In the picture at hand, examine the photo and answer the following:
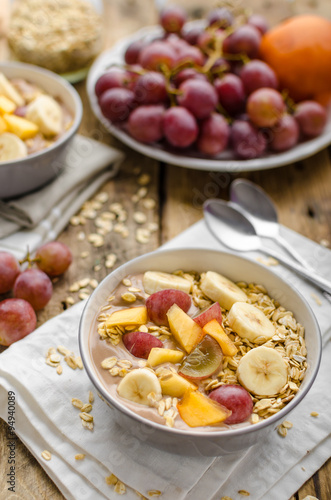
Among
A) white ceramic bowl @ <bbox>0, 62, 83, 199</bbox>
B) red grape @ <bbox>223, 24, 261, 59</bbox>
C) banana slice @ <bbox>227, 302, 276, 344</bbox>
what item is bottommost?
white ceramic bowl @ <bbox>0, 62, 83, 199</bbox>

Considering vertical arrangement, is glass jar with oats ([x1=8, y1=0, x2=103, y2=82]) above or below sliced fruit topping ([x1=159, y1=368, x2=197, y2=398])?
below

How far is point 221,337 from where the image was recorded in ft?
2.92

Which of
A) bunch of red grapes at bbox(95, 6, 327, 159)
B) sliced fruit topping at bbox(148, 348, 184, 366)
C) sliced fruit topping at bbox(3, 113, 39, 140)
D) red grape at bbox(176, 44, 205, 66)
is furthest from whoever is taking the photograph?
red grape at bbox(176, 44, 205, 66)

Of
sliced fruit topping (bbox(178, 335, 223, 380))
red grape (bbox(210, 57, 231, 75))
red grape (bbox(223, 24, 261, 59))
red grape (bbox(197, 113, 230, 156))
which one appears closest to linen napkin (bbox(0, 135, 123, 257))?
red grape (bbox(197, 113, 230, 156))

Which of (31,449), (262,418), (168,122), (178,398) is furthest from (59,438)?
A: (168,122)

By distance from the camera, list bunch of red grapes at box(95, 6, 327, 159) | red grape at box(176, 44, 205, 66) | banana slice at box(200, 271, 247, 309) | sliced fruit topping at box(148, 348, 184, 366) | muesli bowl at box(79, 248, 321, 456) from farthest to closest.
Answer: red grape at box(176, 44, 205, 66)
bunch of red grapes at box(95, 6, 327, 159)
banana slice at box(200, 271, 247, 309)
sliced fruit topping at box(148, 348, 184, 366)
muesli bowl at box(79, 248, 321, 456)

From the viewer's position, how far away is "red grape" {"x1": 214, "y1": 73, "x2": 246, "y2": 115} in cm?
150

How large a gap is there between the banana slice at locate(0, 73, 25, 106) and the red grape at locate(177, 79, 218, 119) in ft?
1.43

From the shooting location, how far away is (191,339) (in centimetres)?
90

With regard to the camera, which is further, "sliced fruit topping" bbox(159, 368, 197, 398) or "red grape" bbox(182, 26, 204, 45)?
"red grape" bbox(182, 26, 204, 45)

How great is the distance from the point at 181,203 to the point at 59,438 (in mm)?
766

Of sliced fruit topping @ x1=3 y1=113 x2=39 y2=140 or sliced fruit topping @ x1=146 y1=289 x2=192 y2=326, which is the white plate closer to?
sliced fruit topping @ x1=3 y1=113 x2=39 y2=140

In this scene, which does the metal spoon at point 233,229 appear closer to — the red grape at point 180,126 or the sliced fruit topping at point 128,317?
the red grape at point 180,126

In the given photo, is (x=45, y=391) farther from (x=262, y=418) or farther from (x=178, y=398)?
(x=262, y=418)
